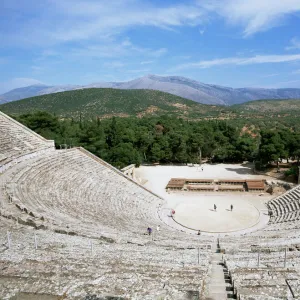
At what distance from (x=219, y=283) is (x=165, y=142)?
114 feet

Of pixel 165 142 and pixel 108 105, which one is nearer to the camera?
pixel 165 142

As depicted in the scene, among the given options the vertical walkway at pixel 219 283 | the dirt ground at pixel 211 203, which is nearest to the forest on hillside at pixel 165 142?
the dirt ground at pixel 211 203

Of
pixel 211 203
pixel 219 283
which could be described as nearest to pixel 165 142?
pixel 211 203

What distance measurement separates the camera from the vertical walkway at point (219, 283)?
655 cm

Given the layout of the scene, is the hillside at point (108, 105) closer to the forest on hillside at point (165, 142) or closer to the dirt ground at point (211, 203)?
the forest on hillside at point (165, 142)

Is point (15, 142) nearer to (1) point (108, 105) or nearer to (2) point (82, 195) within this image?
(2) point (82, 195)

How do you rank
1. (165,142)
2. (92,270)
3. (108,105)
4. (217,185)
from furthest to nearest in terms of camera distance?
1. (108,105)
2. (165,142)
3. (217,185)
4. (92,270)

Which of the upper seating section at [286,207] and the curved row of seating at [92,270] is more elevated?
the curved row of seating at [92,270]

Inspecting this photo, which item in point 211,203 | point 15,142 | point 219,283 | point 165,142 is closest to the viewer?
point 219,283

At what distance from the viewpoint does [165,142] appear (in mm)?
41938

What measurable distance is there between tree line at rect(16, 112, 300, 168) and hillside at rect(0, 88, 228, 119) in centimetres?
4799

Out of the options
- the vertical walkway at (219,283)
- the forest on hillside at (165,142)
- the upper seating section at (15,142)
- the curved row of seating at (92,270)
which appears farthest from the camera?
the forest on hillside at (165,142)

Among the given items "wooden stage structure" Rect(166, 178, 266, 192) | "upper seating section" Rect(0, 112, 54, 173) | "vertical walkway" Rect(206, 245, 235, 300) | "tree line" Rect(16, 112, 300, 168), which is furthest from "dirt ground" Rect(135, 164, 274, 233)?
"upper seating section" Rect(0, 112, 54, 173)

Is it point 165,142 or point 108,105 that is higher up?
point 108,105
